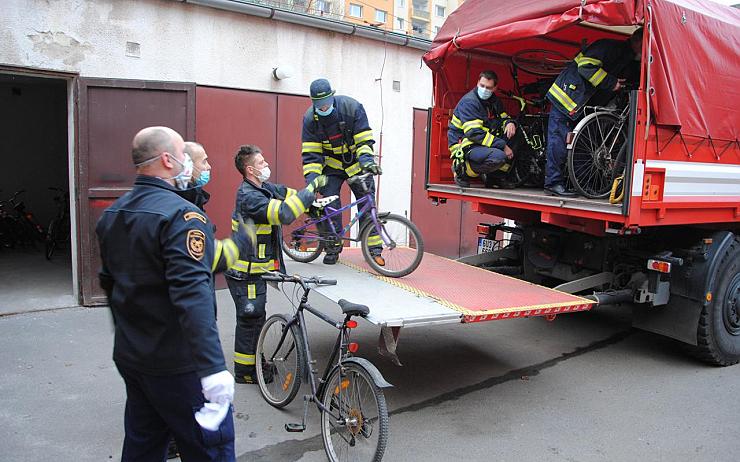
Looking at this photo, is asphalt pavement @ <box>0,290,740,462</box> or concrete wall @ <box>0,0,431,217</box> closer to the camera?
asphalt pavement @ <box>0,290,740,462</box>

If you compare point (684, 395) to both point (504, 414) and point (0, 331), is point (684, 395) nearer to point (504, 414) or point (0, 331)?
point (504, 414)

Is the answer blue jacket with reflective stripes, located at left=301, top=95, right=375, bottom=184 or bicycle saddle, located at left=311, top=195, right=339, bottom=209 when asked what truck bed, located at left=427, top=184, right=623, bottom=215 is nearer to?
blue jacket with reflective stripes, located at left=301, top=95, right=375, bottom=184

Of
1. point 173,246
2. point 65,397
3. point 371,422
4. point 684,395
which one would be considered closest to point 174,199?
point 173,246

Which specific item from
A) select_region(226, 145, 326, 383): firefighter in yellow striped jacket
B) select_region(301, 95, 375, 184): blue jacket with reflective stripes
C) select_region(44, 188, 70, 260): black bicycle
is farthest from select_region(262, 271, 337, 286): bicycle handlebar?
select_region(44, 188, 70, 260): black bicycle

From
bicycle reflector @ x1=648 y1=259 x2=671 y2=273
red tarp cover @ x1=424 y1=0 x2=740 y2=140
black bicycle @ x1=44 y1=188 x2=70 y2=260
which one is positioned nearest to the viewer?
red tarp cover @ x1=424 y1=0 x2=740 y2=140

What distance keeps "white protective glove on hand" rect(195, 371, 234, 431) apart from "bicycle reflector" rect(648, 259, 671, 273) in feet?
13.8

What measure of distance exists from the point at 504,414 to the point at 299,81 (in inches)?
223

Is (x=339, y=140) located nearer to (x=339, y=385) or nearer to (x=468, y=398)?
(x=468, y=398)

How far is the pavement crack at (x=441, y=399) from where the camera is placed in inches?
150

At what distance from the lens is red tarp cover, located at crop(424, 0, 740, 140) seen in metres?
4.71

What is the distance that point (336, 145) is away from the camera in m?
5.74

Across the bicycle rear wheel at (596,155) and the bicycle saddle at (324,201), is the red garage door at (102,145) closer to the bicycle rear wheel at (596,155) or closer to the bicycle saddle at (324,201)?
the bicycle saddle at (324,201)

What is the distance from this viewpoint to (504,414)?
14.8ft

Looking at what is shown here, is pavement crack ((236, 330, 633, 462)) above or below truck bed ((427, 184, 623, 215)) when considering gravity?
below
